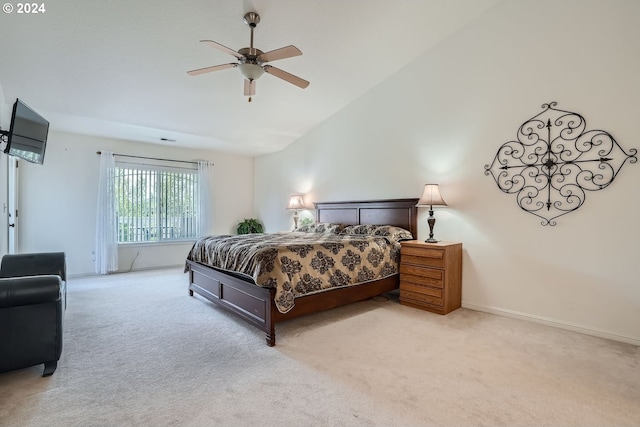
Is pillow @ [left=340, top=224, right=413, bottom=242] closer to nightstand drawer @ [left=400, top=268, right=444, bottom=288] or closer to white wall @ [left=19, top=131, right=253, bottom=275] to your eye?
nightstand drawer @ [left=400, top=268, right=444, bottom=288]

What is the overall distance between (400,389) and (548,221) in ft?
8.17

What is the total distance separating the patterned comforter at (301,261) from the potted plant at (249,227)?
307cm

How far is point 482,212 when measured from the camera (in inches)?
145

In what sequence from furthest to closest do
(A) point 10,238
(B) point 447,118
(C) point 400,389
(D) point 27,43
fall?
(A) point 10,238
(B) point 447,118
(D) point 27,43
(C) point 400,389

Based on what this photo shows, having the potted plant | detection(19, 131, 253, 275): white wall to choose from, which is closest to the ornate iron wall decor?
the potted plant

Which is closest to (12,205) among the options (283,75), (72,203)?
(72,203)

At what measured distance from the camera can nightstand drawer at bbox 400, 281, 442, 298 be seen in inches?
139

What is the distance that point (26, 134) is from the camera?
303 cm

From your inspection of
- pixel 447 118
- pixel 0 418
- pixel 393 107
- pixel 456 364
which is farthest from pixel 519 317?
pixel 0 418

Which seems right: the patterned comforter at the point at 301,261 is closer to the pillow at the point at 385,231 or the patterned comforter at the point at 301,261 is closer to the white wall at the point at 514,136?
the pillow at the point at 385,231

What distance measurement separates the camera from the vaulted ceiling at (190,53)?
2.97m

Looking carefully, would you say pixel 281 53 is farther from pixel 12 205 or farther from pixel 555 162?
pixel 12 205

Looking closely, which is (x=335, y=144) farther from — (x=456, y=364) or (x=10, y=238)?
(x=10, y=238)

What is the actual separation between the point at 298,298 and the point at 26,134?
3.16 metres
